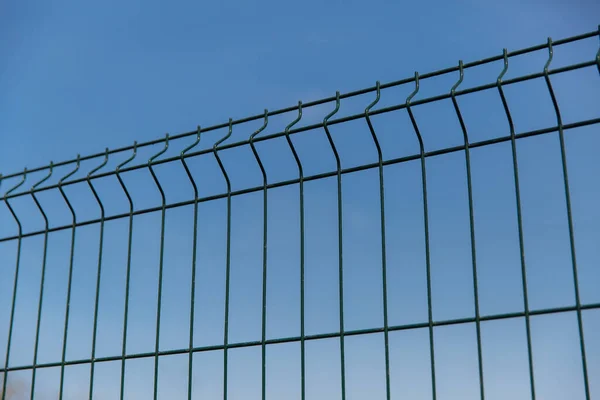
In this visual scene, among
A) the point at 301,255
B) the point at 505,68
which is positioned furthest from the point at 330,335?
the point at 505,68

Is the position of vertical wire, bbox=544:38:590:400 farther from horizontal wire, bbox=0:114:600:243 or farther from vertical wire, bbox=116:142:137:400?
vertical wire, bbox=116:142:137:400

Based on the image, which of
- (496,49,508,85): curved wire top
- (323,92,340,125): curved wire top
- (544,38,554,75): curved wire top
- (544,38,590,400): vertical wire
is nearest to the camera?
(544,38,590,400): vertical wire

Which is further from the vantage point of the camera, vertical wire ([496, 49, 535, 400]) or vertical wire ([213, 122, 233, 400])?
vertical wire ([213, 122, 233, 400])

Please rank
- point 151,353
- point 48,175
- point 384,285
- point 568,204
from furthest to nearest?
1. point 48,175
2. point 151,353
3. point 384,285
4. point 568,204

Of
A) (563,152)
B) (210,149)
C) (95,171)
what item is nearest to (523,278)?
(563,152)

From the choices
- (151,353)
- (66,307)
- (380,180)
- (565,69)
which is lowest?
(151,353)

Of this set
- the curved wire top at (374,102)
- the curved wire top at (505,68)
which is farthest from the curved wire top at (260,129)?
the curved wire top at (505,68)

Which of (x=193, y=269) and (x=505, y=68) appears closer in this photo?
(x=505, y=68)

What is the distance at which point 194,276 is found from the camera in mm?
6723

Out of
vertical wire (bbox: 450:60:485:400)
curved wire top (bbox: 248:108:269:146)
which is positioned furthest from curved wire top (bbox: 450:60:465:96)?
curved wire top (bbox: 248:108:269:146)

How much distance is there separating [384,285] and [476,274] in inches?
24.1

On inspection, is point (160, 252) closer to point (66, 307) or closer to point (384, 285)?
point (66, 307)

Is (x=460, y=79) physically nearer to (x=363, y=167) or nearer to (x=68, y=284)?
(x=363, y=167)

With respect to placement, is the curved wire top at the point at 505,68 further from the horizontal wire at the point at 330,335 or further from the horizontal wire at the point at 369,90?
the horizontal wire at the point at 330,335
